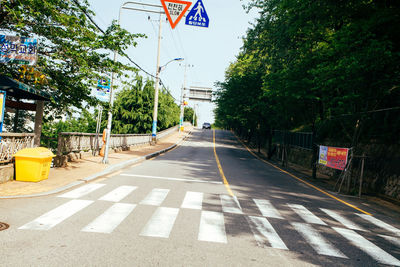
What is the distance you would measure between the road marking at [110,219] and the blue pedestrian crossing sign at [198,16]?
245 inches

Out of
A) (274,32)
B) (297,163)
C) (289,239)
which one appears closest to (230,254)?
(289,239)

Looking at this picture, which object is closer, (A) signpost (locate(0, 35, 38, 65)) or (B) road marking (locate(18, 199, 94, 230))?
(B) road marking (locate(18, 199, 94, 230))

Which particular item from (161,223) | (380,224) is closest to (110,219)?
(161,223)

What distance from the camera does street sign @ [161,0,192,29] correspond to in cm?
955

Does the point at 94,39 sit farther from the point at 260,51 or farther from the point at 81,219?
the point at 260,51

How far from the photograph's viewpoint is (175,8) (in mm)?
9648

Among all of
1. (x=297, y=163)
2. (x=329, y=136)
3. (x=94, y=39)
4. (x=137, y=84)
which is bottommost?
(x=297, y=163)

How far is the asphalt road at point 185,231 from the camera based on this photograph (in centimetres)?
445

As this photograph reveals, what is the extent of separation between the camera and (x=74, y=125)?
48062mm

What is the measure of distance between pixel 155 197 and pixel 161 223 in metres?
2.45

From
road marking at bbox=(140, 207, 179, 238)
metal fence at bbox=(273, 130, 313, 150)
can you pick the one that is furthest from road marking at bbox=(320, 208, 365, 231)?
metal fence at bbox=(273, 130, 313, 150)

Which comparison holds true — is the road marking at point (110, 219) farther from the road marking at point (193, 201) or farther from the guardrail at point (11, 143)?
the guardrail at point (11, 143)

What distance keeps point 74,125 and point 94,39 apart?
40.9 meters

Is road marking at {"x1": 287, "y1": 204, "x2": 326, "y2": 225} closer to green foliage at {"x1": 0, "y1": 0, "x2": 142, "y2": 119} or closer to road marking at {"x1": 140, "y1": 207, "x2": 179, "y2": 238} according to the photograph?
road marking at {"x1": 140, "y1": 207, "x2": 179, "y2": 238}
